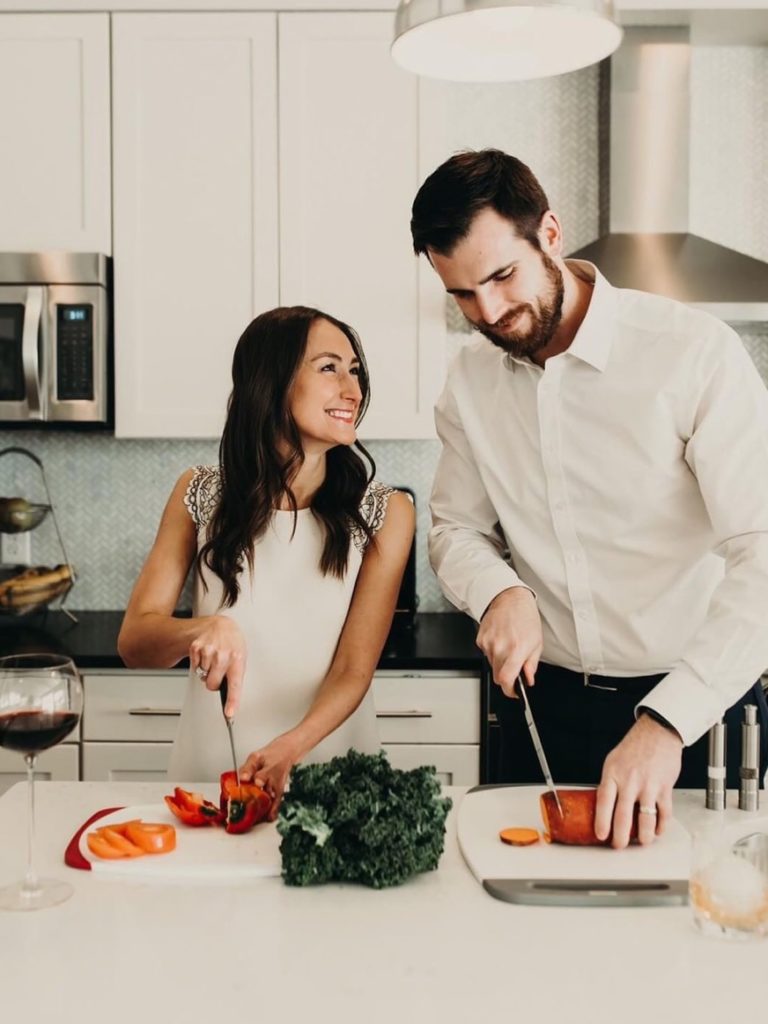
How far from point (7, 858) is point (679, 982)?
0.81 m

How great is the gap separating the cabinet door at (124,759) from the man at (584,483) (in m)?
1.13

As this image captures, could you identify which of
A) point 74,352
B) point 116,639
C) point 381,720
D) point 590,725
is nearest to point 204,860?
point 590,725

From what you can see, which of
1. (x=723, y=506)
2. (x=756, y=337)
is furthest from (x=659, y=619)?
(x=756, y=337)

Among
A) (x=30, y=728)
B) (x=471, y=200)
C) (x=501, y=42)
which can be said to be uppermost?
(x=501, y=42)

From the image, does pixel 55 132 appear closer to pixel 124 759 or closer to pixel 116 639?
pixel 116 639

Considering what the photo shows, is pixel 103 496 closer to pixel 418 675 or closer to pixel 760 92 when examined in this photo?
pixel 418 675

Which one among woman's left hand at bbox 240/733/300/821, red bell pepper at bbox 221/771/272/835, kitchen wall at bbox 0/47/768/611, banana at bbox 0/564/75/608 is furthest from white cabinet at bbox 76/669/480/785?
red bell pepper at bbox 221/771/272/835

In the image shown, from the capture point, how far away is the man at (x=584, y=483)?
5.18ft

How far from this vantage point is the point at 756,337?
343cm

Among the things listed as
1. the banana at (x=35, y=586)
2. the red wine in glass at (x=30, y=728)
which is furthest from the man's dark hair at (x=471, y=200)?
the banana at (x=35, y=586)

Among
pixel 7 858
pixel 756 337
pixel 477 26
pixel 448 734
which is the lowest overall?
pixel 448 734

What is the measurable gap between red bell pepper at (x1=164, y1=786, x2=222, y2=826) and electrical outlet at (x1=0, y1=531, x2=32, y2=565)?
217 centimetres

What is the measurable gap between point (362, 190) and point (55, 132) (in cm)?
86

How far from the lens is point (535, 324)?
1.72 meters
